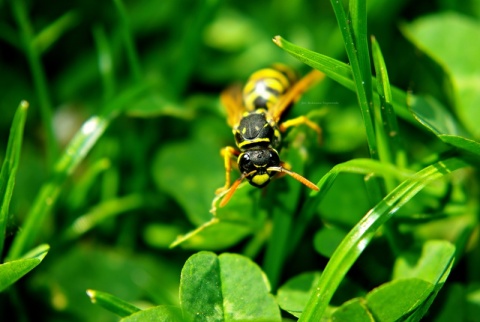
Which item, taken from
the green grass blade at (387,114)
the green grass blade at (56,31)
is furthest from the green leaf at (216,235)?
the green grass blade at (56,31)

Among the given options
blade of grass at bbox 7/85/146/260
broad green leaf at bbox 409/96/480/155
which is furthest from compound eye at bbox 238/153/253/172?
blade of grass at bbox 7/85/146/260

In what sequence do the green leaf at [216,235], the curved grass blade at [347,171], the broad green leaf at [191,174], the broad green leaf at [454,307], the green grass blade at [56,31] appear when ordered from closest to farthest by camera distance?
1. the curved grass blade at [347,171]
2. the broad green leaf at [454,307]
3. the green leaf at [216,235]
4. the broad green leaf at [191,174]
5. the green grass blade at [56,31]

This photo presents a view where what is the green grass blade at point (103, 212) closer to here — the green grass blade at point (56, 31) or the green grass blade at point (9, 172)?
the green grass blade at point (9, 172)

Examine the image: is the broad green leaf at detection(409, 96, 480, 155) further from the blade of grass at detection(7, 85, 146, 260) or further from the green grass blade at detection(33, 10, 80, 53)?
the green grass blade at detection(33, 10, 80, 53)

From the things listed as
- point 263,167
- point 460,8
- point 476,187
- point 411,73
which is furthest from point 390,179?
point 460,8

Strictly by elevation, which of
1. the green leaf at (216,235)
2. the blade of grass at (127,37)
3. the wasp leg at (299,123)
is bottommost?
the green leaf at (216,235)

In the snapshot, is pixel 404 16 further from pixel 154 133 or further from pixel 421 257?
pixel 421 257
